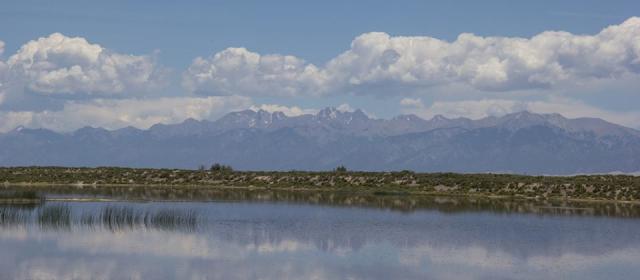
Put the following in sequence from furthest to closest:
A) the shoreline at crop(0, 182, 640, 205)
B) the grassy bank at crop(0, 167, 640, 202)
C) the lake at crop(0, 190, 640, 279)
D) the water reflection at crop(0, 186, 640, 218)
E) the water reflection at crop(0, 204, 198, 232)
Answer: the grassy bank at crop(0, 167, 640, 202), the shoreline at crop(0, 182, 640, 205), the water reflection at crop(0, 186, 640, 218), the water reflection at crop(0, 204, 198, 232), the lake at crop(0, 190, 640, 279)

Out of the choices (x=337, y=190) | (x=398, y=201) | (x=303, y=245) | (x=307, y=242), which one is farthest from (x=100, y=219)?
(x=337, y=190)

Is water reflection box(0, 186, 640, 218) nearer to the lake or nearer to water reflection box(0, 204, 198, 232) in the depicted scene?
the lake

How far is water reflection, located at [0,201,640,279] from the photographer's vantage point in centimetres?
4081

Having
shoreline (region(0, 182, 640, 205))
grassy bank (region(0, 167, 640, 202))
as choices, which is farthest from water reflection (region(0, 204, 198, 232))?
grassy bank (region(0, 167, 640, 202))

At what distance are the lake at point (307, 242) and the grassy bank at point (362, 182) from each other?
23.3 metres

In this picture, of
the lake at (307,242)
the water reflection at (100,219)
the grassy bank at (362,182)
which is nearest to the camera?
the lake at (307,242)

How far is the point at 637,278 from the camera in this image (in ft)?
136

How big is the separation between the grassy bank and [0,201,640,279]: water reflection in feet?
102

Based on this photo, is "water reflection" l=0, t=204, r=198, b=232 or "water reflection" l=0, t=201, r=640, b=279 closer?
"water reflection" l=0, t=201, r=640, b=279

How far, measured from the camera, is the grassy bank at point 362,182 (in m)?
102

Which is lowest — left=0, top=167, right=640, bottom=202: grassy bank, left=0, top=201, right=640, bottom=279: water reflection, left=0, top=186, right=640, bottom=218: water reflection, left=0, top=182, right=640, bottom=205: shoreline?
left=0, top=201, right=640, bottom=279: water reflection

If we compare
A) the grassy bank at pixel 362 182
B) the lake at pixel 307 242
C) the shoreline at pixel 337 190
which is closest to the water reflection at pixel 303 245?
the lake at pixel 307 242

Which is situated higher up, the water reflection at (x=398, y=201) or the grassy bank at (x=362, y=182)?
the grassy bank at (x=362, y=182)

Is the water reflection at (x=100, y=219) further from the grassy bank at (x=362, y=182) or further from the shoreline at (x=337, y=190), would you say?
the grassy bank at (x=362, y=182)
